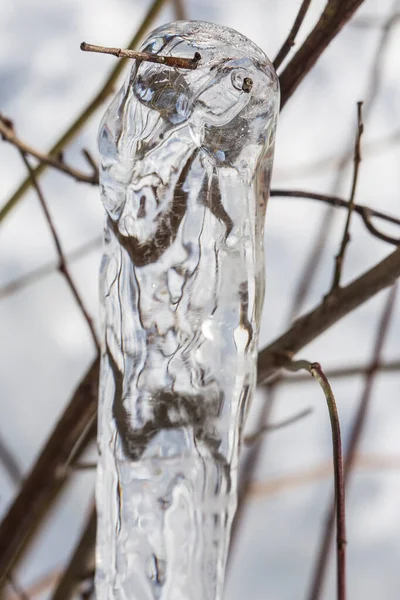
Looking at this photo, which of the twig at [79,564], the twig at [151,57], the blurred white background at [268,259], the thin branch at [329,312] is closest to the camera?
the twig at [151,57]

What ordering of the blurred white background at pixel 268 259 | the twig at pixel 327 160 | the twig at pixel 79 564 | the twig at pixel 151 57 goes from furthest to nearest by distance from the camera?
the blurred white background at pixel 268 259
the twig at pixel 327 160
the twig at pixel 79 564
the twig at pixel 151 57

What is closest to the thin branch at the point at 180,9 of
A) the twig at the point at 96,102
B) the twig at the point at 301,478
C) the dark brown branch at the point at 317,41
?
the twig at the point at 96,102

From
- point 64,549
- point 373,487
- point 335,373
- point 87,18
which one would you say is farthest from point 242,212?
point 373,487

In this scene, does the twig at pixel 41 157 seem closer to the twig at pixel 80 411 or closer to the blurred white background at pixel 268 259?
the twig at pixel 80 411

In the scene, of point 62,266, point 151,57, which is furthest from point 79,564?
point 151,57

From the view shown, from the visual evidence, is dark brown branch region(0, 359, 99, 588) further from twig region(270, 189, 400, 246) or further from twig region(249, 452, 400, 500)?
twig region(249, 452, 400, 500)

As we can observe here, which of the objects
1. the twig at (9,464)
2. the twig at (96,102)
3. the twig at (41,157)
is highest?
the twig at (96,102)

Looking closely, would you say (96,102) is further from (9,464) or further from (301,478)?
(301,478)

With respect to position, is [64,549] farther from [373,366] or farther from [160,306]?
[160,306]
